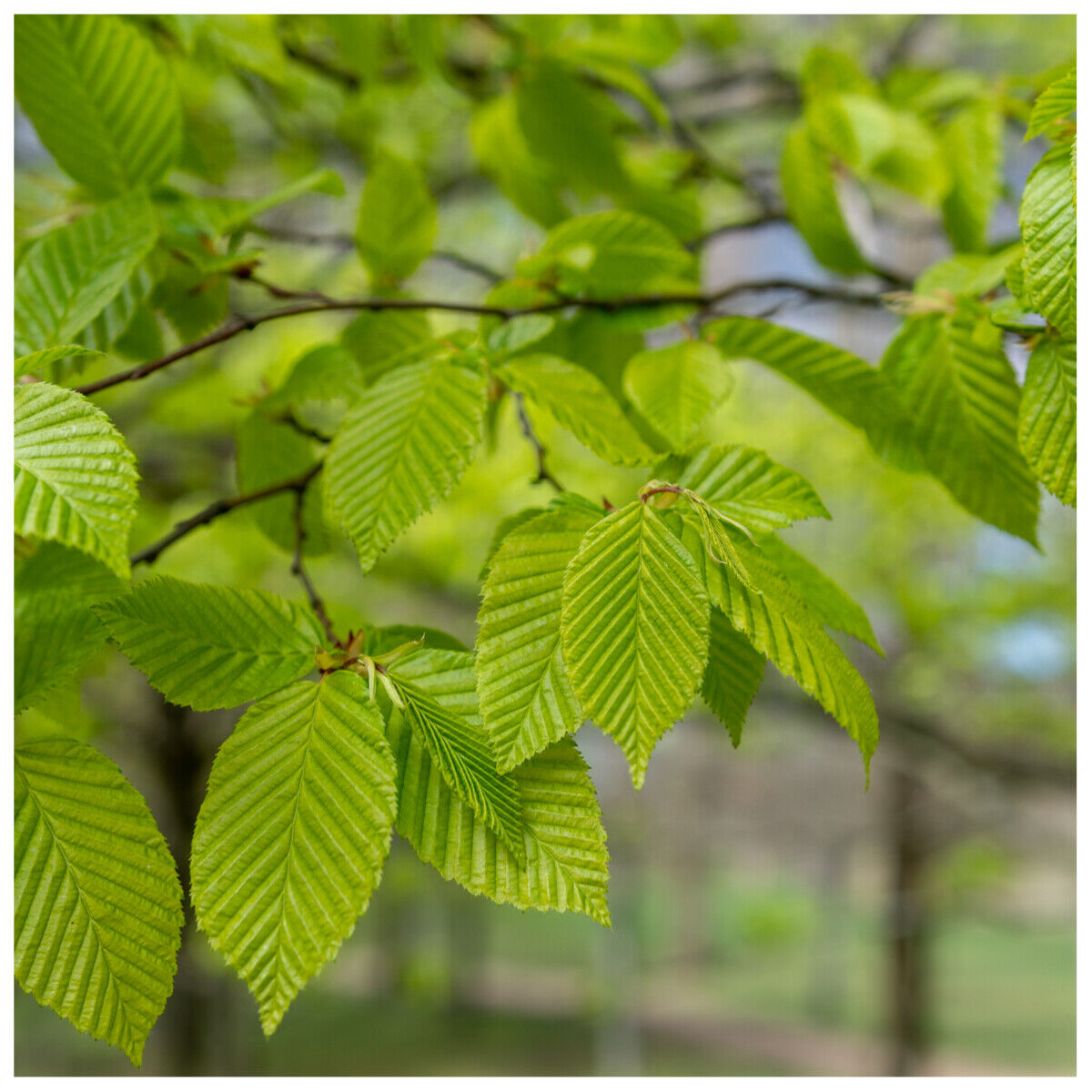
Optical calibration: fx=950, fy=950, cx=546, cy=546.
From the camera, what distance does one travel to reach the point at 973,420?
0.63 metres

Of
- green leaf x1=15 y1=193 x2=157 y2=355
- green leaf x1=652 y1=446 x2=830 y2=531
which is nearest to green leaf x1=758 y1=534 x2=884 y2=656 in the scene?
green leaf x1=652 y1=446 x2=830 y2=531

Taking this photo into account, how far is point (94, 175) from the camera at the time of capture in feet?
2.29

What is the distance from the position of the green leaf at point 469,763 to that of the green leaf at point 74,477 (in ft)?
0.44

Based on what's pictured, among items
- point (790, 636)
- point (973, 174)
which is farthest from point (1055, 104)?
point (973, 174)

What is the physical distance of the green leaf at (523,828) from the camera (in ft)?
1.32

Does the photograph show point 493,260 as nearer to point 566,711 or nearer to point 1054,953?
point 566,711

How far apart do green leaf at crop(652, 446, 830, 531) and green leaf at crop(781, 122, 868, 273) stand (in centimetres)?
45

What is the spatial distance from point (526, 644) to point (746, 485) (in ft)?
0.49

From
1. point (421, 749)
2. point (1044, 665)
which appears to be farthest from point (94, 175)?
point (1044, 665)

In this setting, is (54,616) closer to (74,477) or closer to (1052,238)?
(74,477)

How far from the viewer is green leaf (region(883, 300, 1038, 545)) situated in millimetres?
622

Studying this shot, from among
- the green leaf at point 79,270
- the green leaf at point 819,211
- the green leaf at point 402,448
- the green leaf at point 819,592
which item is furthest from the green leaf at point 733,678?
the green leaf at point 819,211
